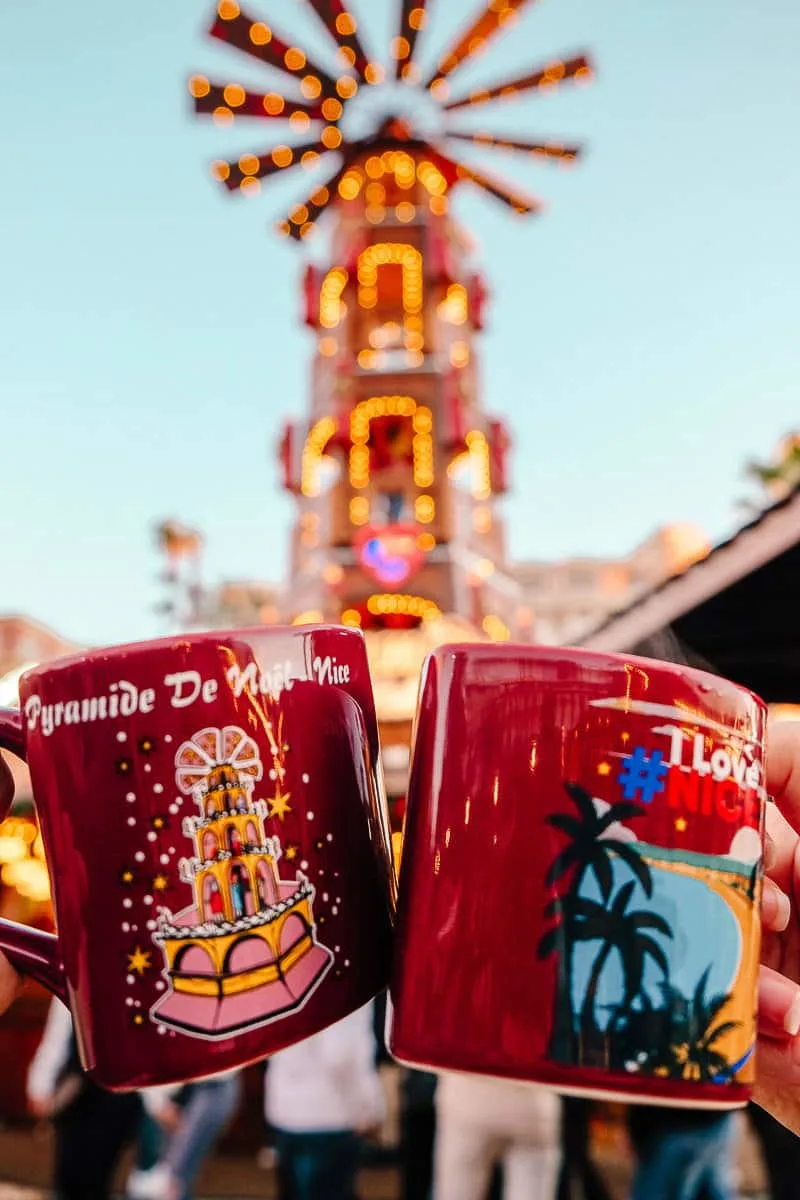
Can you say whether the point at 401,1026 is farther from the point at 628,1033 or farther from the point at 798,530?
the point at 798,530

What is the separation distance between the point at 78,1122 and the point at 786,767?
13.9 feet

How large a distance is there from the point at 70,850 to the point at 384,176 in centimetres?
1704

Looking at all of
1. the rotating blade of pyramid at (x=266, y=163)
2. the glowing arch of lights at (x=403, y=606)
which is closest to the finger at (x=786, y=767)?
the glowing arch of lights at (x=403, y=606)

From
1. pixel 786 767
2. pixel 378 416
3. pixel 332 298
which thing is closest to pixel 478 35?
pixel 332 298

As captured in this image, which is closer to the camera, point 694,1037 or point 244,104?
point 694,1037

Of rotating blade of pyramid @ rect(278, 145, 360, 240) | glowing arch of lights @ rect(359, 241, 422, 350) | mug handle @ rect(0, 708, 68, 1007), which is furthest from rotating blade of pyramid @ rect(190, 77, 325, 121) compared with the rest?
mug handle @ rect(0, 708, 68, 1007)

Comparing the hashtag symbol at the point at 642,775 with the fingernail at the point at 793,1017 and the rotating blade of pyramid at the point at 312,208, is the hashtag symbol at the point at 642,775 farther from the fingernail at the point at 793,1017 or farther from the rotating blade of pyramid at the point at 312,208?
the rotating blade of pyramid at the point at 312,208

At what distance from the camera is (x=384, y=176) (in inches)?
623

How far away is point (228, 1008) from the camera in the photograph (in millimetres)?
753

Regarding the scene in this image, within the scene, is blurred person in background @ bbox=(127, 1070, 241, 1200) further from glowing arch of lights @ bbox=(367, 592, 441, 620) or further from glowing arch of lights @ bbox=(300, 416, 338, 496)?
glowing arch of lights @ bbox=(300, 416, 338, 496)

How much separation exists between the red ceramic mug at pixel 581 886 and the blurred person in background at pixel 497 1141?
2802 millimetres

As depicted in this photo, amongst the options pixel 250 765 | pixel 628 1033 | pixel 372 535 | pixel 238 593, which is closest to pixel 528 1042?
pixel 628 1033

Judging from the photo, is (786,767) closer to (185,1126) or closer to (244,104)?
(185,1126)

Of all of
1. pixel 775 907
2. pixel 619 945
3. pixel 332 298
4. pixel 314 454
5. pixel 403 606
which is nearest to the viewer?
pixel 619 945
